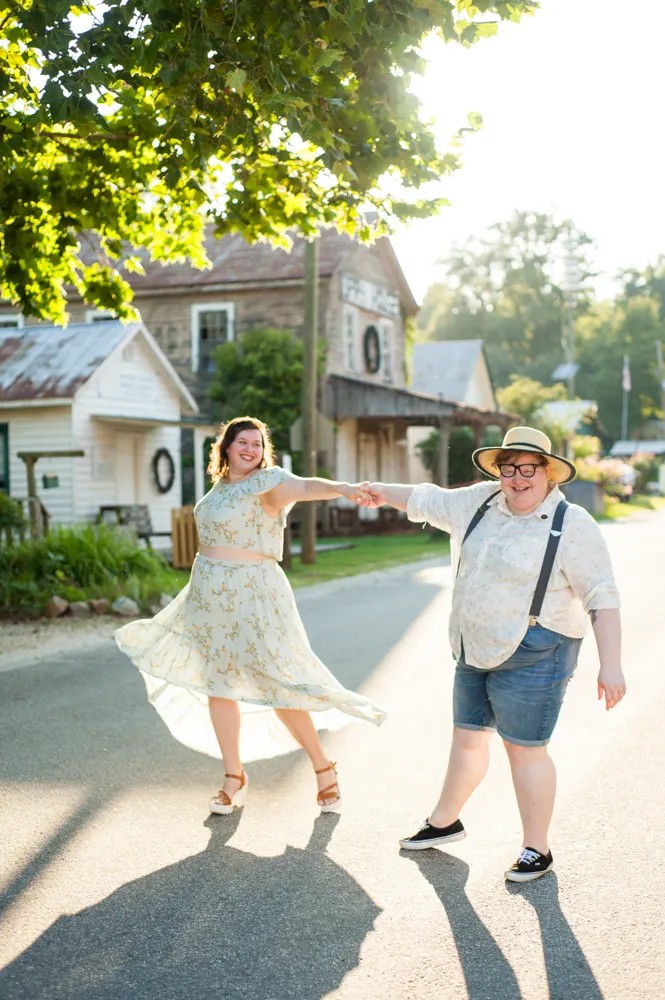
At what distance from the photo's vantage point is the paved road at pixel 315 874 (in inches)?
154

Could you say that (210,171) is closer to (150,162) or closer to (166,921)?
(150,162)

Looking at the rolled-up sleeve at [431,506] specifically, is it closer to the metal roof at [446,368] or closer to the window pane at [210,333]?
the window pane at [210,333]

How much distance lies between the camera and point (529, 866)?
191 inches

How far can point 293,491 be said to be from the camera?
19.0 ft

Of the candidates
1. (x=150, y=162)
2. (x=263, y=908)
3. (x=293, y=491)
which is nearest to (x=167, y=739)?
(x=293, y=491)

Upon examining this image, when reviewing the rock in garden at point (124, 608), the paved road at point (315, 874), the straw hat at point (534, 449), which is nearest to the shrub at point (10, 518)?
the rock in garden at point (124, 608)

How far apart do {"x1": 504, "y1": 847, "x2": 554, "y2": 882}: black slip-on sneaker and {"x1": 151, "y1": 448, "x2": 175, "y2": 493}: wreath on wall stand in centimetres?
2141

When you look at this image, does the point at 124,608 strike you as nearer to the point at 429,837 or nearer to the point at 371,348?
the point at 429,837

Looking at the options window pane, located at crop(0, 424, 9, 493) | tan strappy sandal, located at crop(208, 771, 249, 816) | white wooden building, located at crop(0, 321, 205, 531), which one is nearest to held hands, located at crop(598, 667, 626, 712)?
tan strappy sandal, located at crop(208, 771, 249, 816)

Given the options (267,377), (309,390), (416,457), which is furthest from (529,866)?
(416,457)

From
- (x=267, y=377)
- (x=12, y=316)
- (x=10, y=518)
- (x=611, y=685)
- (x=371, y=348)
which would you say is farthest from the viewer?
(x=371, y=348)

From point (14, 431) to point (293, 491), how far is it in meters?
18.4

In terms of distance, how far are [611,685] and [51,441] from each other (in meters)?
19.3

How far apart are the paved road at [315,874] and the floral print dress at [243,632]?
0.59 m
